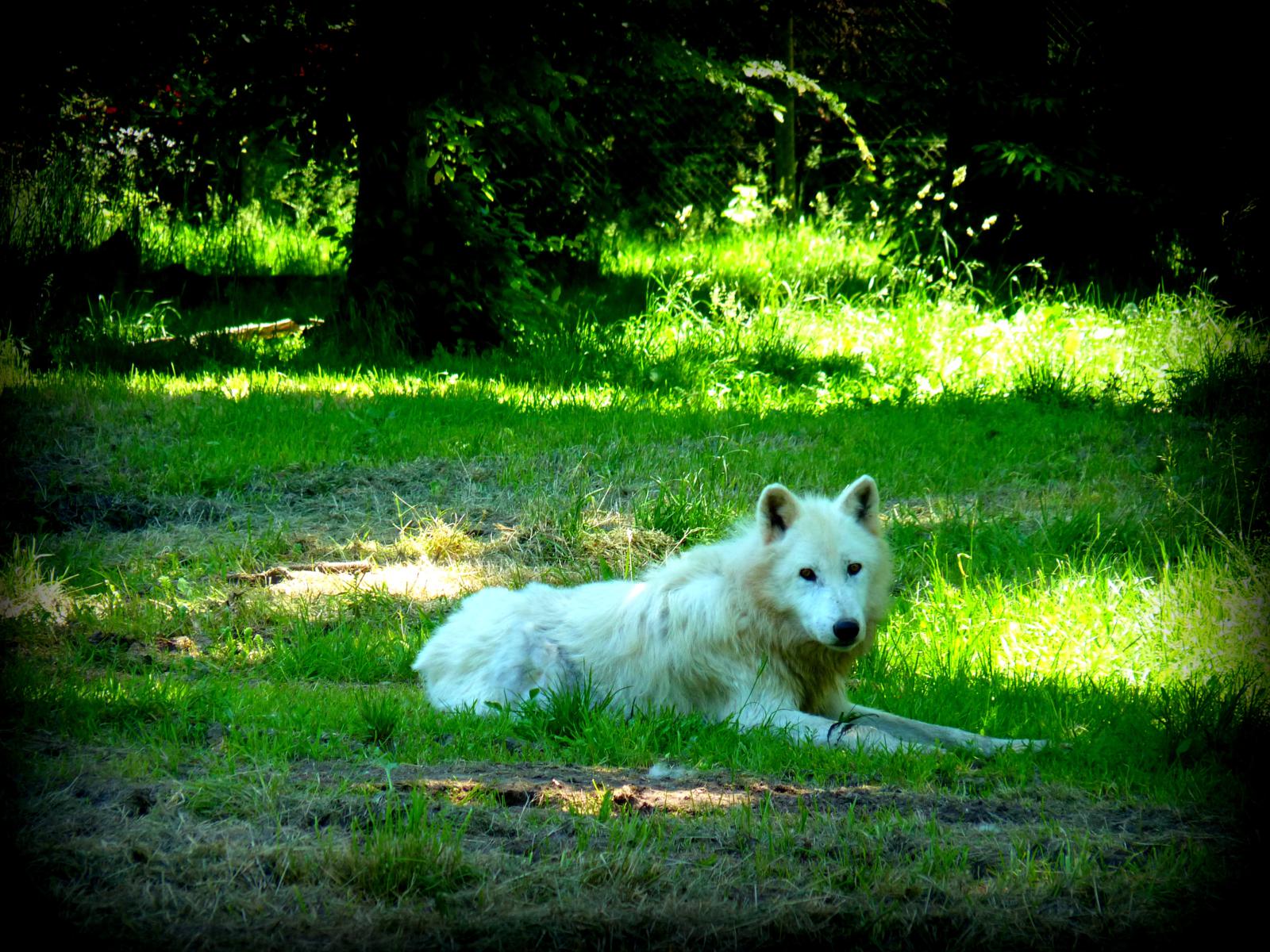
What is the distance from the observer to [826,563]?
528 cm

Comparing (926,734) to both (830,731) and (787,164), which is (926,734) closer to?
(830,731)

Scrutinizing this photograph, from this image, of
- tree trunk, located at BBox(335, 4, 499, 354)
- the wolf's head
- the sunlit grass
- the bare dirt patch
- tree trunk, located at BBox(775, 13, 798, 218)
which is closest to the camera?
the bare dirt patch

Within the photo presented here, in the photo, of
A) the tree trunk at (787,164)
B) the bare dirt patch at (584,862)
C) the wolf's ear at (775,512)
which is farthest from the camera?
the tree trunk at (787,164)

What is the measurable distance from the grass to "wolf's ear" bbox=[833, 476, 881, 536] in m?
0.96

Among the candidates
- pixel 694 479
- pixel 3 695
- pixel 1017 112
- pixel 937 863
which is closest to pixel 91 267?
pixel 694 479

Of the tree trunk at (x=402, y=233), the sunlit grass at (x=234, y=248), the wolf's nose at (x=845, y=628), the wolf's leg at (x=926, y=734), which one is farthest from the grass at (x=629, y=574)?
the sunlit grass at (x=234, y=248)

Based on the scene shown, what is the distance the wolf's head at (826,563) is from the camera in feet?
17.0

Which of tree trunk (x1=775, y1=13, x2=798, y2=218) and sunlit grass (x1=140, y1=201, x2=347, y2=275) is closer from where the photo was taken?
sunlit grass (x1=140, y1=201, x2=347, y2=275)

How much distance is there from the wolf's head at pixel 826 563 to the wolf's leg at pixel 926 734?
32 cm

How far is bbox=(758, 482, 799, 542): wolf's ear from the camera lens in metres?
5.34

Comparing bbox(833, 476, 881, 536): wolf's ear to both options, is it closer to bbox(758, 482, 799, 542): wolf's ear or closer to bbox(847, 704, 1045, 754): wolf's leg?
bbox(758, 482, 799, 542): wolf's ear

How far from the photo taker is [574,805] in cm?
401

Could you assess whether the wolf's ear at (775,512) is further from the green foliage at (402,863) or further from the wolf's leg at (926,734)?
the green foliage at (402,863)

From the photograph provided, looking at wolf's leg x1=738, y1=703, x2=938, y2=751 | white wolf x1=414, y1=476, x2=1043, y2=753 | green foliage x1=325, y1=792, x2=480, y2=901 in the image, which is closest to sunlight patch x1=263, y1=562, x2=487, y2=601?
white wolf x1=414, y1=476, x2=1043, y2=753
